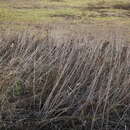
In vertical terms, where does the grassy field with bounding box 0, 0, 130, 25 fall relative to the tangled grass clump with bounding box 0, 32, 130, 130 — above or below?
above

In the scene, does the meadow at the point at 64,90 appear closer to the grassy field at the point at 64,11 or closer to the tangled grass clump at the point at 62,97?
the tangled grass clump at the point at 62,97

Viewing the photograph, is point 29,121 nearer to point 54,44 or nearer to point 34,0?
point 54,44

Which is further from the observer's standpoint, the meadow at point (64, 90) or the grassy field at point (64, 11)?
the grassy field at point (64, 11)

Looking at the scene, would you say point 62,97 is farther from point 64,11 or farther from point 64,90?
point 64,11

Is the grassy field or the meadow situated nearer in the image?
the meadow

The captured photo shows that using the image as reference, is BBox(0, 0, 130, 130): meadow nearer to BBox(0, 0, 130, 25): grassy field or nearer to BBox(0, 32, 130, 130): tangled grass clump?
BBox(0, 32, 130, 130): tangled grass clump

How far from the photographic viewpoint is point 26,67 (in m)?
2.57

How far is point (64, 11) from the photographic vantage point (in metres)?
8.52

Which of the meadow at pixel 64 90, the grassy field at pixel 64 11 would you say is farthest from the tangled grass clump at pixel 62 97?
the grassy field at pixel 64 11

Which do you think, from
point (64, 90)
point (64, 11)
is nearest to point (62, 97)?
point (64, 90)

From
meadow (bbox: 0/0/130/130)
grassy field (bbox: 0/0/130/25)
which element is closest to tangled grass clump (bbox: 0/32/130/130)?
meadow (bbox: 0/0/130/130)

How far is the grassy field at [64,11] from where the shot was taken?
720cm

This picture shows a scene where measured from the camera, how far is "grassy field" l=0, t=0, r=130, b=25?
720 centimetres

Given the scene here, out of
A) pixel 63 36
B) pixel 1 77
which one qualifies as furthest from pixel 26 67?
pixel 63 36
